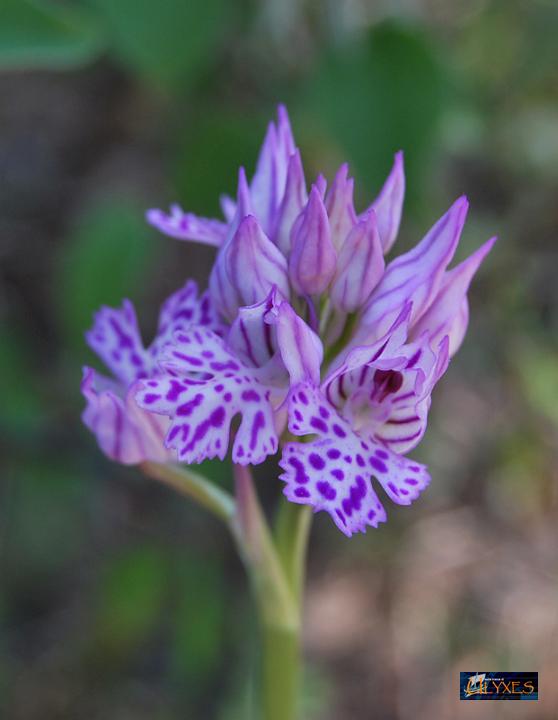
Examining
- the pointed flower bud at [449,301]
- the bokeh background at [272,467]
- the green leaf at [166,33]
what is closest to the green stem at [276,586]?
the pointed flower bud at [449,301]

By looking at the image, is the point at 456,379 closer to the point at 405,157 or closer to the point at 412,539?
the point at 412,539

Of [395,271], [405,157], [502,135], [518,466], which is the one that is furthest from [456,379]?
[395,271]

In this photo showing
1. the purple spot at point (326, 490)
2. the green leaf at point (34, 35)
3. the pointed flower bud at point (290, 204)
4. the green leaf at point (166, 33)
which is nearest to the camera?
the purple spot at point (326, 490)

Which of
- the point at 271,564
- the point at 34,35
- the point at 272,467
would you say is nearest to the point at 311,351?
the point at 271,564

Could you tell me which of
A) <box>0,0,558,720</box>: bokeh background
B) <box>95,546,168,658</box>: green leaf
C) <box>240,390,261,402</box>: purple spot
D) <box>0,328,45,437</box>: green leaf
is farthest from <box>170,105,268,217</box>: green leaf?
<box>240,390,261,402</box>: purple spot

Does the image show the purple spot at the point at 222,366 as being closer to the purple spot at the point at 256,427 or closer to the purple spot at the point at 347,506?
the purple spot at the point at 256,427

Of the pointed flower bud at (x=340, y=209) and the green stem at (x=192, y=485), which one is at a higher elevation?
the pointed flower bud at (x=340, y=209)

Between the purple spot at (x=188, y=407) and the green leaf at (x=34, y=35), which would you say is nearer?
the purple spot at (x=188, y=407)
